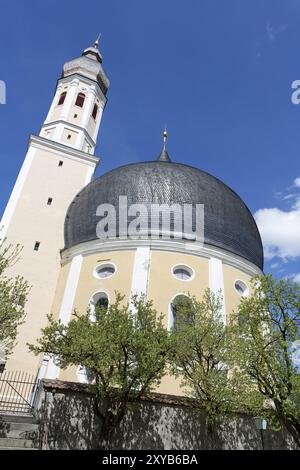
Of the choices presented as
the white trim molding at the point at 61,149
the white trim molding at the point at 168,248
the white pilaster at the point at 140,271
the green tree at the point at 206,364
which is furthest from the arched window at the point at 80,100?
the green tree at the point at 206,364

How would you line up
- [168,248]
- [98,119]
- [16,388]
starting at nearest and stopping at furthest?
1. [16,388]
2. [168,248]
3. [98,119]

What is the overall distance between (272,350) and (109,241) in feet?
35.8

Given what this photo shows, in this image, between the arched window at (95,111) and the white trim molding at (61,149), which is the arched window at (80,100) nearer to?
the arched window at (95,111)

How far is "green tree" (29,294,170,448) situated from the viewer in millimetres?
11102

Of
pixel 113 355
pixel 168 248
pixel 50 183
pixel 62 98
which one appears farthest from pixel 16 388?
pixel 62 98

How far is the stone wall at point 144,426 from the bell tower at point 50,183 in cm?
675

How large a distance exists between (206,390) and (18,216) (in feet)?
51.4

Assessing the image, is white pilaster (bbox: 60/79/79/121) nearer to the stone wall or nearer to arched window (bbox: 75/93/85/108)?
arched window (bbox: 75/93/85/108)

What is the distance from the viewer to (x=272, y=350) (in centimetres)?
1227

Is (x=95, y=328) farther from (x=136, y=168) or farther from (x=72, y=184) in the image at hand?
(x=72, y=184)

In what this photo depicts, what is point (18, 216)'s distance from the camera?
22.9 metres

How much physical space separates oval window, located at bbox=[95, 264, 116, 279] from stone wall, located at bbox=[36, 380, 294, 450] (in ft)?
24.3

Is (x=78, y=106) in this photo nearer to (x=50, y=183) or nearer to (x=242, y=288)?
(x=50, y=183)
